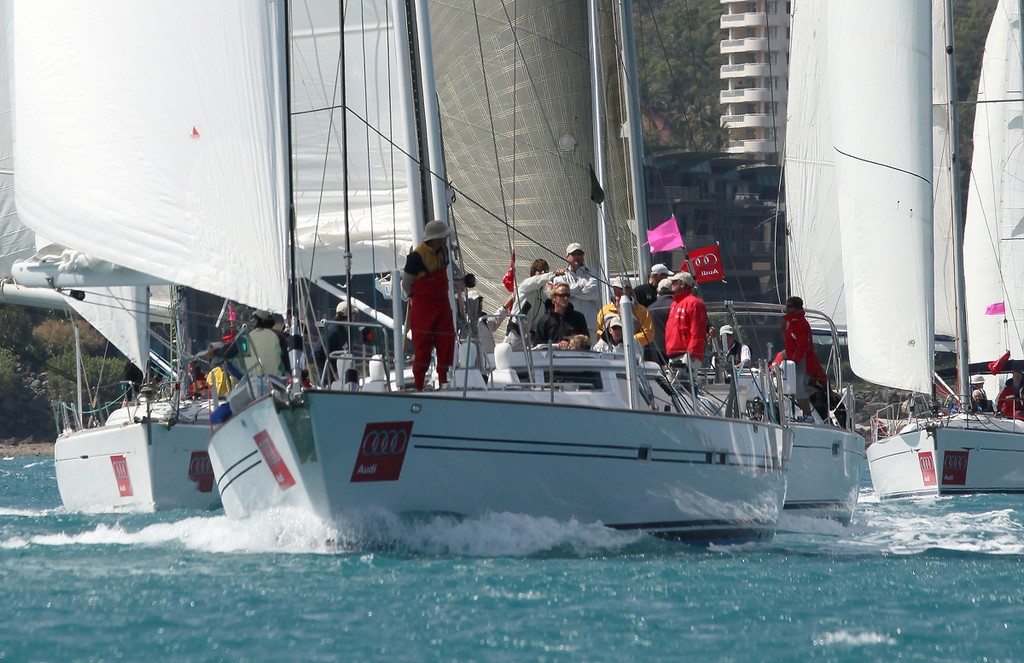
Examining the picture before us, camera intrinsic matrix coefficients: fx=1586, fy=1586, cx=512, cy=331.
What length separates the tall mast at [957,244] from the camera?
22.5 metres

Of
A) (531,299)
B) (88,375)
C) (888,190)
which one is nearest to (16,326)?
(88,375)

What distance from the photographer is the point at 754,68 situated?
9325cm

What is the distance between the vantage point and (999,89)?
29750 mm

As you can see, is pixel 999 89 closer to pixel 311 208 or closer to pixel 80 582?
pixel 311 208

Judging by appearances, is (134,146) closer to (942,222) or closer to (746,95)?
(942,222)

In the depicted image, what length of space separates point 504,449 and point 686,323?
163 inches

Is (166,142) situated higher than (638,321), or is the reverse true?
(166,142)

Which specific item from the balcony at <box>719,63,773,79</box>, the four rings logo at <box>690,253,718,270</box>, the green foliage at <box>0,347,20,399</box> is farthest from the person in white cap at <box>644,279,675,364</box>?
the balcony at <box>719,63,773,79</box>

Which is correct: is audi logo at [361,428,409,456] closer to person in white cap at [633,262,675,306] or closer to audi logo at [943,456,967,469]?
person in white cap at [633,262,675,306]

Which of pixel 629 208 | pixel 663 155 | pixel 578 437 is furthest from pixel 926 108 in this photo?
pixel 663 155

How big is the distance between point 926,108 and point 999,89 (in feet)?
31.4

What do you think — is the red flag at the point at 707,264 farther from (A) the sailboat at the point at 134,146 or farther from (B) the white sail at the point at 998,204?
(B) the white sail at the point at 998,204

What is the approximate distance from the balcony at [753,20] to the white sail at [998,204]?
62668 mm

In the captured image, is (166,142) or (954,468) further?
(954,468)
